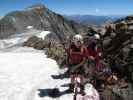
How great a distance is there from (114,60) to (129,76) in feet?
9.46

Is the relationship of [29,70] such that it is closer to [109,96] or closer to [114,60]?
[114,60]

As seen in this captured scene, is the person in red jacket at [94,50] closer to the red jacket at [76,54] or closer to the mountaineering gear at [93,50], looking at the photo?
the mountaineering gear at [93,50]

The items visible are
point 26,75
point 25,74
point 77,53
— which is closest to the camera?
point 77,53

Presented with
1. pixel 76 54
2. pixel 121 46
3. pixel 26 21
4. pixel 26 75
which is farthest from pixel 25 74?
pixel 26 21

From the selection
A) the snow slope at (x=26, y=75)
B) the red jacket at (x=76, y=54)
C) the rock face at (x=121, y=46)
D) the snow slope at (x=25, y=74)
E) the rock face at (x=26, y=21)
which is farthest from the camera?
the rock face at (x=26, y=21)

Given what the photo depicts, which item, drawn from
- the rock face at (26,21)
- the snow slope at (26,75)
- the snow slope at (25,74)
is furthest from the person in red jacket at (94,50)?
the rock face at (26,21)

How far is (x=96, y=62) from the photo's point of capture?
20.1 m

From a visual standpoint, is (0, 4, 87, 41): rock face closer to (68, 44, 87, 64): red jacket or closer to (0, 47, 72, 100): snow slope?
(0, 47, 72, 100): snow slope

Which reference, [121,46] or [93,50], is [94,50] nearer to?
[93,50]

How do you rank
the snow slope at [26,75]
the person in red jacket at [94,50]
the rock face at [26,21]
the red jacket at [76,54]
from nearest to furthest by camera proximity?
the red jacket at [76,54] → the person in red jacket at [94,50] → the snow slope at [26,75] → the rock face at [26,21]

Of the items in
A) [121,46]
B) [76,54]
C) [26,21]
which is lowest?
[26,21]

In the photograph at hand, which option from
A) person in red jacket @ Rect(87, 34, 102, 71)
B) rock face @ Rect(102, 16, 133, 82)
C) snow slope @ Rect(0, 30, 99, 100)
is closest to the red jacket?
person in red jacket @ Rect(87, 34, 102, 71)

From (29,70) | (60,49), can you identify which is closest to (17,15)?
(60,49)

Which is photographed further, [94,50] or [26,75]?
[26,75]
